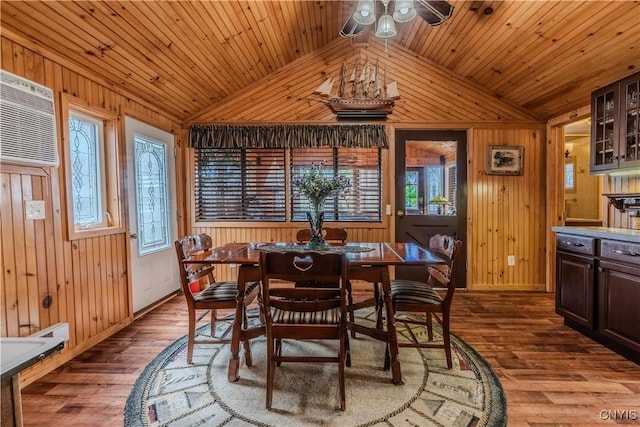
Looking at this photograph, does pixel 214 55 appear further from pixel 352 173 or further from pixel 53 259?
pixel 53 259

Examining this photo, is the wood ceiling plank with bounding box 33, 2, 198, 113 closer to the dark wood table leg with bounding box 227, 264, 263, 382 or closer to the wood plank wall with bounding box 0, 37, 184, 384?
the wood plank wall with bounding box 0, 37, 184, 384

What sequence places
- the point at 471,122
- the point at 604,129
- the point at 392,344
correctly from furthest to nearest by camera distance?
1. the point at 471,122
2. the point at 604,129
3. the point at 392,344

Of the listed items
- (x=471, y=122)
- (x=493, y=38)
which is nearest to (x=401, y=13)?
(x=493, y=38)

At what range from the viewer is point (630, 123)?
9.00ft

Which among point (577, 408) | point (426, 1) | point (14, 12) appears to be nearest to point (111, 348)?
point (14, 12)

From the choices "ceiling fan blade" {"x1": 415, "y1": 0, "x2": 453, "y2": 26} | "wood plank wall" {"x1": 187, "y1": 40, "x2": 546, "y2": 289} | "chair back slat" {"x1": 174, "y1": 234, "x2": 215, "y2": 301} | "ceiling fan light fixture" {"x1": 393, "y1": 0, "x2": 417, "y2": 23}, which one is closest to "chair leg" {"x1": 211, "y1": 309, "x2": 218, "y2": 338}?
"chair back slat" {"x1": 174, "y1": 234, "x2": 215, "y2": 301}

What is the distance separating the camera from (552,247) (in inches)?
160

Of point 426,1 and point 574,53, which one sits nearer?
point 426,1

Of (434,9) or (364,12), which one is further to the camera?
(364,12)

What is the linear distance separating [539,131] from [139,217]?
16.3ft

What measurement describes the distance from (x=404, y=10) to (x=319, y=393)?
2.61 meters

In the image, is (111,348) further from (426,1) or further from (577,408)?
(426,1)

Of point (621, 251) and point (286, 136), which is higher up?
point (286, 136)

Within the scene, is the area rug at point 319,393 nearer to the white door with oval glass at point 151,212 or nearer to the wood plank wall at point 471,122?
the white door with oval glass at point 151,212
